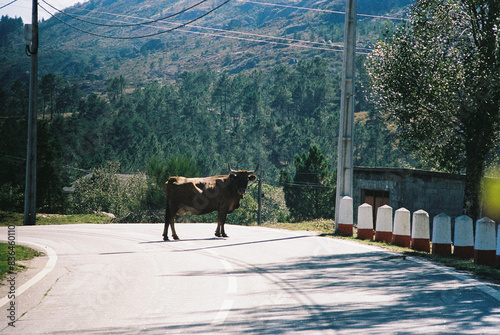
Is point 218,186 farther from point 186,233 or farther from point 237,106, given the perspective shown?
point 237,106

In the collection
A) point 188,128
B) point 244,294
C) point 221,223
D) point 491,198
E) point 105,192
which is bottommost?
point 105,192

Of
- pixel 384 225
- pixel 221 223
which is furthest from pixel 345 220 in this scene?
pixel 221 223

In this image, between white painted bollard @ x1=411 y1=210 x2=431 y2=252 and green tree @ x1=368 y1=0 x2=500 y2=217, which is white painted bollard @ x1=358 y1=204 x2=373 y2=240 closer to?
white painted bollard @ x1=411 y1=210 x2=431 y2=252

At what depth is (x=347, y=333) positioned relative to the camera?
6.20 m

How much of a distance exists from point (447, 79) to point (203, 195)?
9.63m

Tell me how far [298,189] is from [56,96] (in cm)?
9705

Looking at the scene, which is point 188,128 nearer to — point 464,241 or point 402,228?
point 402,228

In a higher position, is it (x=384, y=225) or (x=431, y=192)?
(x=431, y=192)

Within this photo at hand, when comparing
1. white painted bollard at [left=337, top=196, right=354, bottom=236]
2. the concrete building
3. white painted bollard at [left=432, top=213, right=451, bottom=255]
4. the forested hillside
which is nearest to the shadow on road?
white painted bollard at [left=432, top=213, right=451, bottom=255]

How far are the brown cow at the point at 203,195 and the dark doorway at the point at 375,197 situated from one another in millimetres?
14551

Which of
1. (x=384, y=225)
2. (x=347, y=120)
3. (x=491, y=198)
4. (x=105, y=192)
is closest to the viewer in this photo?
(x=384, y=225)

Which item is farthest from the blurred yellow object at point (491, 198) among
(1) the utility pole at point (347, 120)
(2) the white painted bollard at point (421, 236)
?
(2) the white painted bollard at point (421, 236)

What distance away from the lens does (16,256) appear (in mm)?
11984

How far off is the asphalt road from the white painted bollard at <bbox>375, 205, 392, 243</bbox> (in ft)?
6.12
